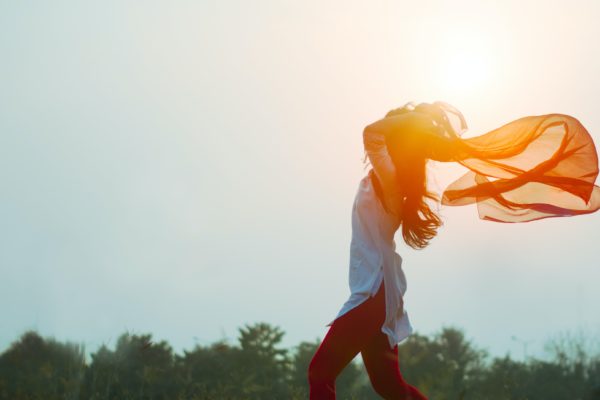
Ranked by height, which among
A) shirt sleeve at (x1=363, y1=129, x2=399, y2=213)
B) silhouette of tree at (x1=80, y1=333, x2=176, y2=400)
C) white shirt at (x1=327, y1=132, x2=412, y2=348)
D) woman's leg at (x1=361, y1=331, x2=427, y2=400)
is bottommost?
woman's leg at (x1=361, y1=331, x2=427, y2=400)

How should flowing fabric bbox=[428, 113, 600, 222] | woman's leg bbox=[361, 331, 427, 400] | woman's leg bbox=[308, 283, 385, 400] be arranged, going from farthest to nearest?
flowing fabric bbox=[428, 113, 600, 222] < woman's leg bbox=[361, 331, 427, 400] < woman's leg bbox=[308, 283, 385, 400]

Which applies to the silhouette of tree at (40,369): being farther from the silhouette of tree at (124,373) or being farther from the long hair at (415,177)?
the long hair at (415,177)

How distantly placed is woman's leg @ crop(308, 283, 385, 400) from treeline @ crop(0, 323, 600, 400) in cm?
60

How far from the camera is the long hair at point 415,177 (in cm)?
432

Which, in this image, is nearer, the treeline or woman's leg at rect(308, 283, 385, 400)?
woman's leg at rect(308, 283, 385, 400)

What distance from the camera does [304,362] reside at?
17938mm

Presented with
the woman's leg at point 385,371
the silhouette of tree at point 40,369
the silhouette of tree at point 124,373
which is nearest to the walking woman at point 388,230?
the woman's leg at point 385,371

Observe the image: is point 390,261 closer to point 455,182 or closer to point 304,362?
point 455,182

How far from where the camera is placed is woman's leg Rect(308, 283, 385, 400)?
4.09 metres

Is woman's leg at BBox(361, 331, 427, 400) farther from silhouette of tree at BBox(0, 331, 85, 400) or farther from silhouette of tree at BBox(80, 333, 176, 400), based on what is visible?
silhouette of tree at BBox(0, 331, 85, 400)

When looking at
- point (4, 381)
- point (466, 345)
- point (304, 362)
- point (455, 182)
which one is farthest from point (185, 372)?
point (466, 345)

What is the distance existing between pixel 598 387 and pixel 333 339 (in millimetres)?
10679

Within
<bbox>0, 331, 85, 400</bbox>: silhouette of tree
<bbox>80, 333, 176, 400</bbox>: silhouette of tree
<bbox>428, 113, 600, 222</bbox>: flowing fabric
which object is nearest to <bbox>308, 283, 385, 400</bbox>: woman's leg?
<bbox>428, 113, 600, 222</bbox>: flowing fabric

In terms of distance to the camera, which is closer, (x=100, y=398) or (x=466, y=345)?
(x=100, y=398)
